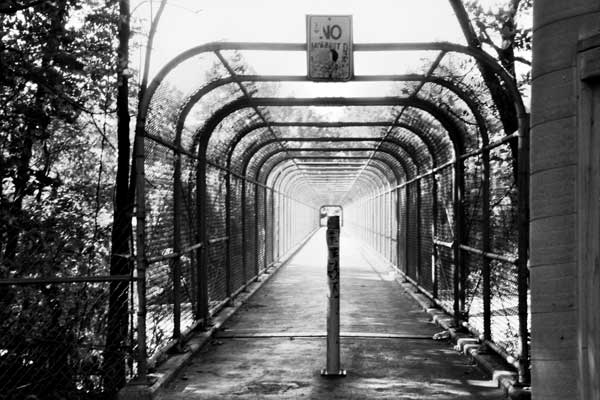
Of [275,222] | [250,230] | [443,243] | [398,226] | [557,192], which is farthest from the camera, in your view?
[275,222]

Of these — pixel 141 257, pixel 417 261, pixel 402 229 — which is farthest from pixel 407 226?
pixel 141 257

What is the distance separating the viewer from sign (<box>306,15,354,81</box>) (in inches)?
226

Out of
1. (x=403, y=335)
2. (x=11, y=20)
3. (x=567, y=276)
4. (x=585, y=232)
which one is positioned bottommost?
(x=403, y=335)

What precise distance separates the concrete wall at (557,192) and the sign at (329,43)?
3.70m

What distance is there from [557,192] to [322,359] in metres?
5.03

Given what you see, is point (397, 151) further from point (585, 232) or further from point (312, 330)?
point (585, 232)

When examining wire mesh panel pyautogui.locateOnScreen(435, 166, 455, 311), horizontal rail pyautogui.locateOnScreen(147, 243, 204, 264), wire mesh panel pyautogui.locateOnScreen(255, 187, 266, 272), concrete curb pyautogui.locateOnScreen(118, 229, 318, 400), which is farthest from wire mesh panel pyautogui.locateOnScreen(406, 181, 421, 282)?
horizontal rail pyautogui.locateOnScreen(147, 243, 204, 264)

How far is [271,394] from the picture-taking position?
5477 mm

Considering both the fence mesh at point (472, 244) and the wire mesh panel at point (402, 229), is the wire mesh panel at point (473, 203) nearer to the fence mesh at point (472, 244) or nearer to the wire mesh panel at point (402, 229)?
the fence mesh at point (472, 244)

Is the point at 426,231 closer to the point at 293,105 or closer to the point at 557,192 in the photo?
the point at 293,105

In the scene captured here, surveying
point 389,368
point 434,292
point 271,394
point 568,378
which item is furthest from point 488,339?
point 568,378

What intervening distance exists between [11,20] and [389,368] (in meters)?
5.11

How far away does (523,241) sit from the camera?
5.26 meters

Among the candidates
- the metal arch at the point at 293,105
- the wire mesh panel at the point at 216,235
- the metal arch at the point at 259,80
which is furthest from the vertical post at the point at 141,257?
the wire mesh panel at the point at 216,235
